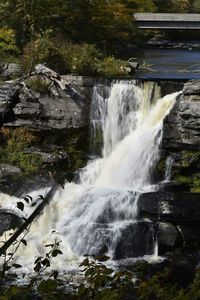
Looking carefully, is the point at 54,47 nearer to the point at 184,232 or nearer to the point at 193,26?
the point at 184,232

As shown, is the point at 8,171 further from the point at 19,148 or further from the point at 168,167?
the point at 168,167

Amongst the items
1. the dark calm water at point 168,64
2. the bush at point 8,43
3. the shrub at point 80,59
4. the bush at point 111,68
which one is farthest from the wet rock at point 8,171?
the dark calm water at point 168,64

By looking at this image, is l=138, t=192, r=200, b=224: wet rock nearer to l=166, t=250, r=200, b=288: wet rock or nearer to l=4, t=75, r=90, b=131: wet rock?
l=166, t=250, r=200, b=288: wet rock

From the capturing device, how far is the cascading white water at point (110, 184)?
12086mm

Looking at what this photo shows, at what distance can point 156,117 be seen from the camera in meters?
15.7

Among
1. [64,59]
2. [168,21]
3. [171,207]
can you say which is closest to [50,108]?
[64,59]

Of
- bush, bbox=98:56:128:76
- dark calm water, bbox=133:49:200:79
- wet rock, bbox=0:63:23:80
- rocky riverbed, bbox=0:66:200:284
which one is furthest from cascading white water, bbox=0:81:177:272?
dark calm water, bbox=133:49:200:79

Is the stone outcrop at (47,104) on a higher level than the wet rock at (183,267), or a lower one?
higher

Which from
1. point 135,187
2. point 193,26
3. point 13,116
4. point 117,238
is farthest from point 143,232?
point 193,26

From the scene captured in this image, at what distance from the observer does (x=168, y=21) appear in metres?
38.6

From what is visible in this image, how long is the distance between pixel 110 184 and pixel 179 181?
201cm

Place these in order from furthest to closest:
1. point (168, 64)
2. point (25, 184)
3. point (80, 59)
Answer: point (168, 64)
point (80, 59)
point (25, 184)

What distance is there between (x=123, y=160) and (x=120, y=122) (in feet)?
4.64

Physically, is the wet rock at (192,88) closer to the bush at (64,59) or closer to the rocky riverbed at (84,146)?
the rocky riverbed at (84,146)
